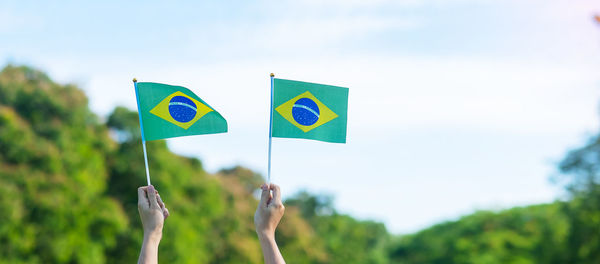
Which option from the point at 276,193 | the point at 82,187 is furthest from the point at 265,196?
the point at 82,187

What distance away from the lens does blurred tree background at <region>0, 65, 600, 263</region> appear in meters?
26.2

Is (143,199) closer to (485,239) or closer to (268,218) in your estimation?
(268,218)

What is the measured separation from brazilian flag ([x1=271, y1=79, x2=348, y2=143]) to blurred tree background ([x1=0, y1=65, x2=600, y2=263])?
70.1 feet

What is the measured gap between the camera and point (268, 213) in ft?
11.8

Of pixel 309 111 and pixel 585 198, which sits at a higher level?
pixel 309 111

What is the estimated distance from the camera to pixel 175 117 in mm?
5566

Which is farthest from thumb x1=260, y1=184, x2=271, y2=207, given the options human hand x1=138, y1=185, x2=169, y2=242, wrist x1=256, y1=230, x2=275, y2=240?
human hand x1=138, y1=185, x2=169, y2=242

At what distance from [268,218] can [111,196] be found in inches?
1231

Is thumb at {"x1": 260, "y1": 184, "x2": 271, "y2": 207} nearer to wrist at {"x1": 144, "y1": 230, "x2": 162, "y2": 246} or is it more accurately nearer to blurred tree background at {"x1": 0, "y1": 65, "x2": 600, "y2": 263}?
wrist at {"x1": 144, "y1": 230, "x2": 162, "y2": 246}

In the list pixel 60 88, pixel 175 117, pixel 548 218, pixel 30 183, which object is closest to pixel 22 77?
pixel 60 88

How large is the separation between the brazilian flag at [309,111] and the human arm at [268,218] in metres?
1.59

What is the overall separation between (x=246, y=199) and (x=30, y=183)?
20.7 meters

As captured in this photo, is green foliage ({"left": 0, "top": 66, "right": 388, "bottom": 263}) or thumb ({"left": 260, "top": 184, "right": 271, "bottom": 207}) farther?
green foliage ({"left": 0, "top": 66, "right": 388, "bottom": 263})

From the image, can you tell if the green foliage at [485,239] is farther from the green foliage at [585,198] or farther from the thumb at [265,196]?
the thumb at [265,196]
